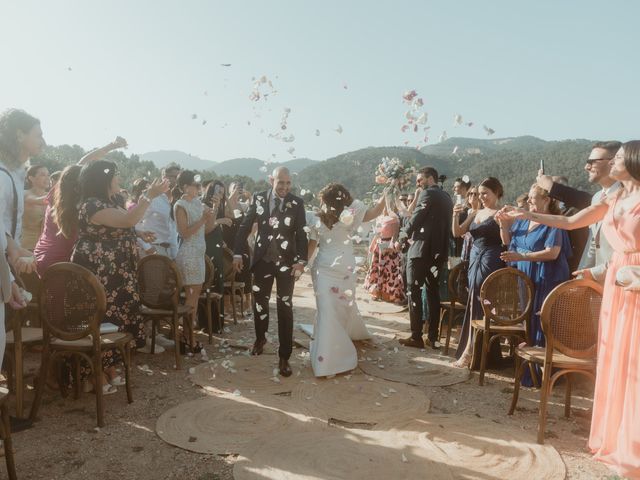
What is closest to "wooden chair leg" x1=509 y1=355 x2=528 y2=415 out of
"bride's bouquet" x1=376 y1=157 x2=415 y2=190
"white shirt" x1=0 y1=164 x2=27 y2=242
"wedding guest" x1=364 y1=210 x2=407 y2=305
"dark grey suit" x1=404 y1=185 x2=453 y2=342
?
"dark grey suit" x1=404 y1=185 x2=453 y2=342

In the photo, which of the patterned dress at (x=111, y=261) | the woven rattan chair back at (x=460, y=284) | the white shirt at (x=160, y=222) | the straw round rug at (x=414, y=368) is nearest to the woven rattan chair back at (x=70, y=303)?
the patterned dress at (x=111, y=261)

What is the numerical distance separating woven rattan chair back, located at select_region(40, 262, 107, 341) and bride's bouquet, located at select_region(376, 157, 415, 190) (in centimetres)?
417

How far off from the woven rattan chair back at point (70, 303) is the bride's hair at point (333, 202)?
2589 mm

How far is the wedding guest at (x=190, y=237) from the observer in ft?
19.6

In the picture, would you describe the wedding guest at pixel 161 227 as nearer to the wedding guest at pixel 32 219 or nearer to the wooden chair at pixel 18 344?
the wedding guest at pixel 32 219

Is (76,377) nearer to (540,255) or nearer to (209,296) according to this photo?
(209,296)

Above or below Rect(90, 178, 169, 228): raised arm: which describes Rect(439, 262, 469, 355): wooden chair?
below

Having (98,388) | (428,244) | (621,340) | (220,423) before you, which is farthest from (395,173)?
(98,388)

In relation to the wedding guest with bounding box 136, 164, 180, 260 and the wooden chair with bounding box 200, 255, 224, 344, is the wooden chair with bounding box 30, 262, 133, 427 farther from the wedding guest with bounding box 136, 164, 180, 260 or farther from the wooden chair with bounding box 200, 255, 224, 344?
the wedding guest with bounding box 136, 164, 180, 260

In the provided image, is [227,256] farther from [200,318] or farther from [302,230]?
[302,230]

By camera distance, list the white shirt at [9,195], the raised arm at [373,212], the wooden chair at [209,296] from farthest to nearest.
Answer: the wooden chair at [209,296] < the raised arm at [373,212] < the white shirt at [9,195]

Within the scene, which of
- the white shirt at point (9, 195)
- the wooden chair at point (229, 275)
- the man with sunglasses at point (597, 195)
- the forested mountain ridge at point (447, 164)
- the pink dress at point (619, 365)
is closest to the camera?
Result: the pink dress at point (619, 365)

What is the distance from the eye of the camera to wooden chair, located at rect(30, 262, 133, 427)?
3869 mm

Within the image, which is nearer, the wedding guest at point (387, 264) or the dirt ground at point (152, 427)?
the dirt ground at point (152, 427)
